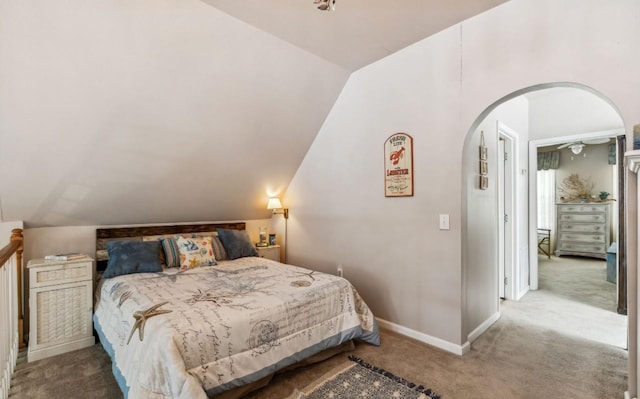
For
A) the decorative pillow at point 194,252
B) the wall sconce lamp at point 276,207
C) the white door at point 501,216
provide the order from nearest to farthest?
the decorative pillow at point 194,252 < the white door at point 501,216 < the wall sconce lamp at point 276,207

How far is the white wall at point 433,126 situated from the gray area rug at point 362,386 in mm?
725

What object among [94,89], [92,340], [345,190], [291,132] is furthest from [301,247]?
[94,89]

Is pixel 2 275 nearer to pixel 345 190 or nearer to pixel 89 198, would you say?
pixel 89 198

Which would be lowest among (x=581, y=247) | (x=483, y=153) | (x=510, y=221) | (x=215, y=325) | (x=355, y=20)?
(x=581, y=247)

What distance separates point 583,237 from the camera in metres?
6.66

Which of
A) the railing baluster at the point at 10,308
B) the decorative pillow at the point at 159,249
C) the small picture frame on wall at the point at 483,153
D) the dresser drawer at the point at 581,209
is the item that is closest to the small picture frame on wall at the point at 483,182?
the small picture frame on wall at the point at 483,153

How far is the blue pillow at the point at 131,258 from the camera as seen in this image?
2797 millimetres

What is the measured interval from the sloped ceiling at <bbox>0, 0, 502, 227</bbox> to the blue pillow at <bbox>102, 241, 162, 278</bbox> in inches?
19.9

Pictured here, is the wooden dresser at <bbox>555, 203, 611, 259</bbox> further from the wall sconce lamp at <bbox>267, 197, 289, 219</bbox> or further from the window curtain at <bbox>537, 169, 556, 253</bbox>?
the wall sconce lamp at <bbox>267, 197, 289, 219</bbox>

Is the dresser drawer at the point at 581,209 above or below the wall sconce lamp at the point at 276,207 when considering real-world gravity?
below

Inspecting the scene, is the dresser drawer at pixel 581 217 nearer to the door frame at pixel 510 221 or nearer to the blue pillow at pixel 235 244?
the door frame at pixel 510 221

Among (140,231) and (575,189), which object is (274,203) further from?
(575,189)

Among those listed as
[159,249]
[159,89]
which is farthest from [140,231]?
[159,89]

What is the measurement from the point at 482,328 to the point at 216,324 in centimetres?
248
